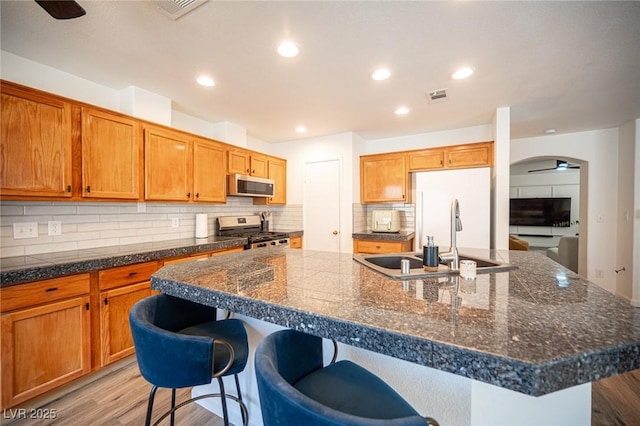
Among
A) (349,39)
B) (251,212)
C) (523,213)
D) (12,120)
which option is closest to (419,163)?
(349,39)

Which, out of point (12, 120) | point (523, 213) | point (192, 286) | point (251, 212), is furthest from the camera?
point (523, 213)

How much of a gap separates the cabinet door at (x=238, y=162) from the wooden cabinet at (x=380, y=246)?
6.20 feet

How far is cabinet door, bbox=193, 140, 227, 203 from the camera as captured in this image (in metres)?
3.03

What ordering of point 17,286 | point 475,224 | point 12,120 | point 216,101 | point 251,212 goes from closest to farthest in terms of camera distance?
point 17,286
point 12,120
point 216,101
point 475,224
point 251,212

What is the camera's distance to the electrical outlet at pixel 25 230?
77.3 inches

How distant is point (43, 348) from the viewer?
5.62ft

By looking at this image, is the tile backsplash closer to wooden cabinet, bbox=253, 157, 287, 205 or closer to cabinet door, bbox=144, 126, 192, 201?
cabinet door, bbox=144, 126, 192, 201

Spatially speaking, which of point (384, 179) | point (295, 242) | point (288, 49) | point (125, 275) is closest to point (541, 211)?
point (384, 179)

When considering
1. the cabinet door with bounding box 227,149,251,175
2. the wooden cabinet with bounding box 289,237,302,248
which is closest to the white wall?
the wooden cabinet with bounding box 289,237,302,248

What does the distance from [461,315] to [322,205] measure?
135 inches

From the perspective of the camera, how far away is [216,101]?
2863 mm

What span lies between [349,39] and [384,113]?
1489 mm

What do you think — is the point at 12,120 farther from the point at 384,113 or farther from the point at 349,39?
the point at 384,113

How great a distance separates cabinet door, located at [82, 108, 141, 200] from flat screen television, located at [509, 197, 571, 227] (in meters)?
8.52
